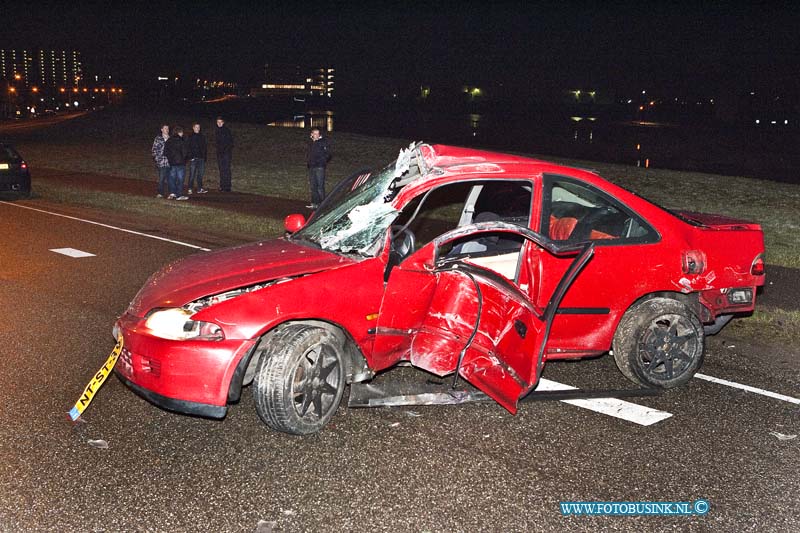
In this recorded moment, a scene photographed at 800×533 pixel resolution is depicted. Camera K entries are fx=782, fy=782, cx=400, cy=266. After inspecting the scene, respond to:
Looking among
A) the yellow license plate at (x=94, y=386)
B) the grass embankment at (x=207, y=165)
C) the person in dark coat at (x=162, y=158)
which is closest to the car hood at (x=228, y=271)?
the yellow license plate at (x=94, y=386)

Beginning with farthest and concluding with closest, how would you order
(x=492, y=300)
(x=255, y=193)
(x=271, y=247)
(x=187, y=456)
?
(x=255, y=193) → (x=271, y=247) → (x=492, y=300) → (x=187, y=456)

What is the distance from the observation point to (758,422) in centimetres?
554

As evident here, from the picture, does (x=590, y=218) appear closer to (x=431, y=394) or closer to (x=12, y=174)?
(x=431, y=394)

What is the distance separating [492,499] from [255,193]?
1710 centimetres

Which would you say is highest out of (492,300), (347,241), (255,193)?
(347,241)

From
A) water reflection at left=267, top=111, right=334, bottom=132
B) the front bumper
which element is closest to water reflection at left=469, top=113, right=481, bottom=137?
water reflection at left=267, top=111, right=334, bottom=132

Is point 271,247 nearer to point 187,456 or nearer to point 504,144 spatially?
point 187,456

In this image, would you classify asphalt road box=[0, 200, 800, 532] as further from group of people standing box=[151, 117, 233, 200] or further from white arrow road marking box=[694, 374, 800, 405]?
group of people standing box=[151, 117, 233, 200]

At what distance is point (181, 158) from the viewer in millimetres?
18406

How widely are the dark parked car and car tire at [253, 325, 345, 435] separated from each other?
16622 millimetres

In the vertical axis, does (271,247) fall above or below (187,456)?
above

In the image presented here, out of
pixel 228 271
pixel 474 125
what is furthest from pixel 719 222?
pixel 474 125

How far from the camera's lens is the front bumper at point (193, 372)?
15.7 feet

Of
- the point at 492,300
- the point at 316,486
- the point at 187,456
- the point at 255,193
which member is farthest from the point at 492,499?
the point at 255,193
